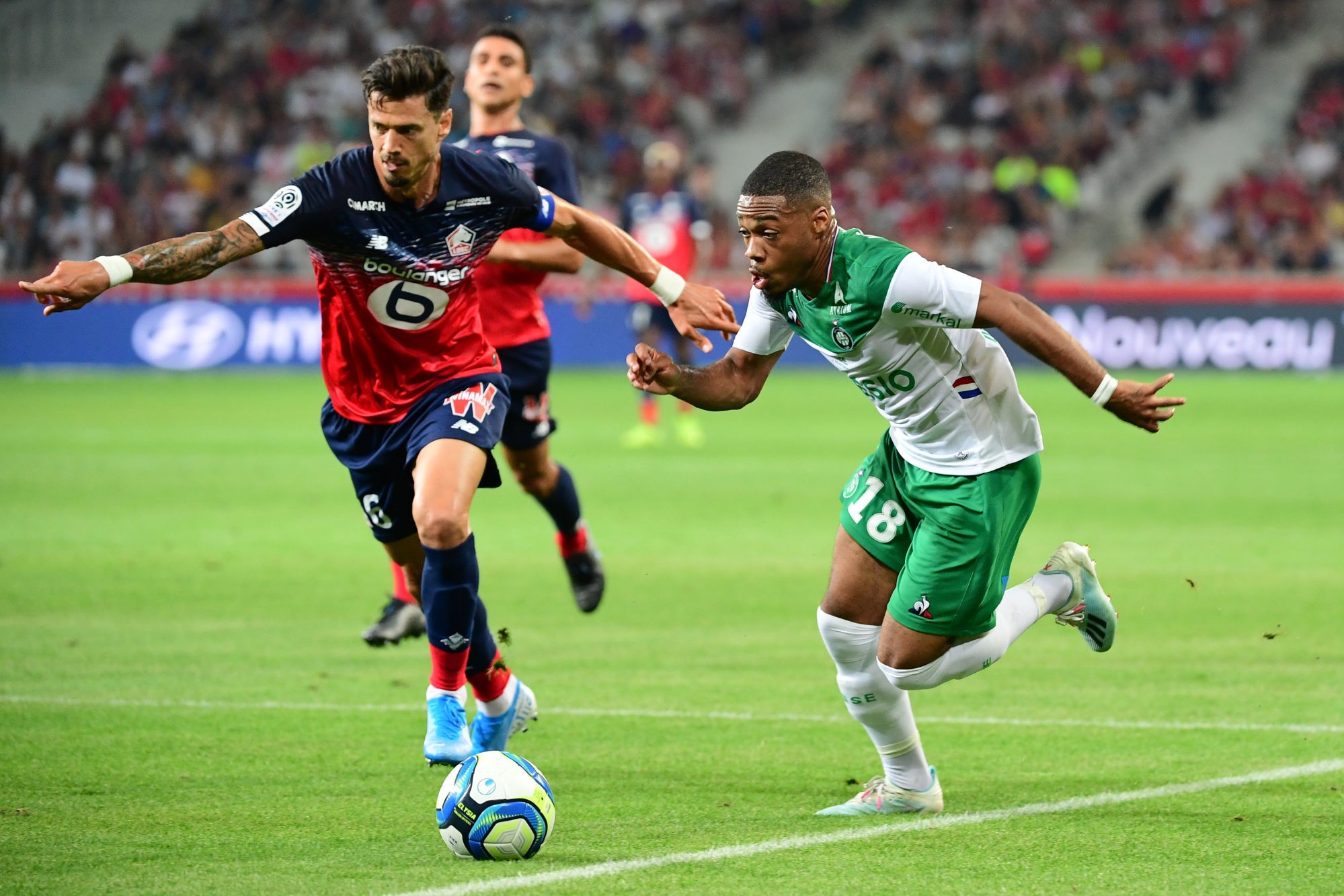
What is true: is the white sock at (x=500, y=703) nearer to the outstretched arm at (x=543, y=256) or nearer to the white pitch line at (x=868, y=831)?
the white pitch line at (x=868, y=831)

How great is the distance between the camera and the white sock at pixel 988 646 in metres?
5.46

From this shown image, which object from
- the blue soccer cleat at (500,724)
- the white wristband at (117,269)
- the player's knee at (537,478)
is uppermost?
the white wristband at (117,269)

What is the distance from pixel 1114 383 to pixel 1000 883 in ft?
4.88

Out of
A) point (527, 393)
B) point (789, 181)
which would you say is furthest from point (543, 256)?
point (789, 181)

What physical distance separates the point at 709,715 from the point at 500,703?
1.07 meters

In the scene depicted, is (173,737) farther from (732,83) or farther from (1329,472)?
(732,83)

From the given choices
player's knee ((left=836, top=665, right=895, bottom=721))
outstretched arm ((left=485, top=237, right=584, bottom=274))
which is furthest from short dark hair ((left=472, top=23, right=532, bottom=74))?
player's knee ((left=836, top=665, right=895, bottom=721))

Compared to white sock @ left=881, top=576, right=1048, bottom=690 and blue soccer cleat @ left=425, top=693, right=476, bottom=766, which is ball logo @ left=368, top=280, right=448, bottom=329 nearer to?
blue soccer cleat @ left=425, top=693, right=476, bottom=766

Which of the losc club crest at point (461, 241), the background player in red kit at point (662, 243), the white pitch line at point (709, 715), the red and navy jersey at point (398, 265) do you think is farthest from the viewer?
the background player in red kit at point (662, 243)

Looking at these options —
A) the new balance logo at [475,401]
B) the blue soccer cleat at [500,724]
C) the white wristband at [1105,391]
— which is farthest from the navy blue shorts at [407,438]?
the white wristband at [1105,391]

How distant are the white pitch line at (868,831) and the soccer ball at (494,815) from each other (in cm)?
20

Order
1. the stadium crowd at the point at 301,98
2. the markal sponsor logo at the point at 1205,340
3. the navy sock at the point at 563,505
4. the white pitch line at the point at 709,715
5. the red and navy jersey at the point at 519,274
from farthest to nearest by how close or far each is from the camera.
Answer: the stadium crowd at the point at 301,98, the markal sponsor logo at the point at 1205,340, the navy sock at the point at 563,505, the red and navy jersey at the point at 519,274, the white pitch line at the point at 709,715

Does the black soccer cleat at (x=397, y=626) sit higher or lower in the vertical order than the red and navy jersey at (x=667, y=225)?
higher

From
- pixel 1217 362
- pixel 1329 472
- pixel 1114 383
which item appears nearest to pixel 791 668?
pixel 1114 383
